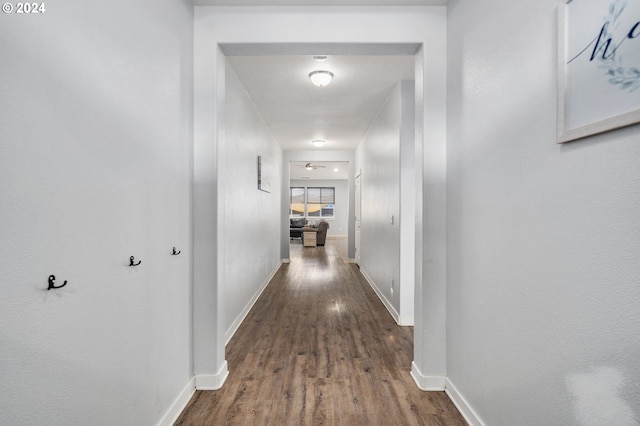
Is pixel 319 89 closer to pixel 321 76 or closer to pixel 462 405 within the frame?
pixel 321 76

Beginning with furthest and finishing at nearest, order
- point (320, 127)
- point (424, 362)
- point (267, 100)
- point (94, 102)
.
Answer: point (320, 127), point (267, 100), point (424, 362), point (94, 102)

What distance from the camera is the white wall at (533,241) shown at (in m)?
0.92

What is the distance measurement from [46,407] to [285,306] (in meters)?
3.13

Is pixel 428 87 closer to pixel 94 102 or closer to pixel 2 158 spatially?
pixel 94 102

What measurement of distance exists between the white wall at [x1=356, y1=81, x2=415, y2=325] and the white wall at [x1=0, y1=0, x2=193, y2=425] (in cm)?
236

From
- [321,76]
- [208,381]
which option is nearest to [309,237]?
[321,76]

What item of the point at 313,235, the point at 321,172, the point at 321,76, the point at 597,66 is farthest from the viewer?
the point at 321,172

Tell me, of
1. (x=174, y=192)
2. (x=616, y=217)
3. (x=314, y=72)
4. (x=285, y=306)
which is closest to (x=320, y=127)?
(x=314, y=72)

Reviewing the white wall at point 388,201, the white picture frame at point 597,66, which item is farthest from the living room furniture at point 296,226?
the white picture frame at point 597,66

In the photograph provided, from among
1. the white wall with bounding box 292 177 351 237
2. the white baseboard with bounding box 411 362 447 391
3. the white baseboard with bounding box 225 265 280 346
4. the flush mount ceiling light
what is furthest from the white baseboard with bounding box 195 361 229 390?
the white wall with bounding box 292 177 351 237

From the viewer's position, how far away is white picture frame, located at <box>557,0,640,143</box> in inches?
33.7

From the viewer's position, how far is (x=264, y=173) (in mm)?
4852

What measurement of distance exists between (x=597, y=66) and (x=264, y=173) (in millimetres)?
4259

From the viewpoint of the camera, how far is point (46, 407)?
96 centimetres
